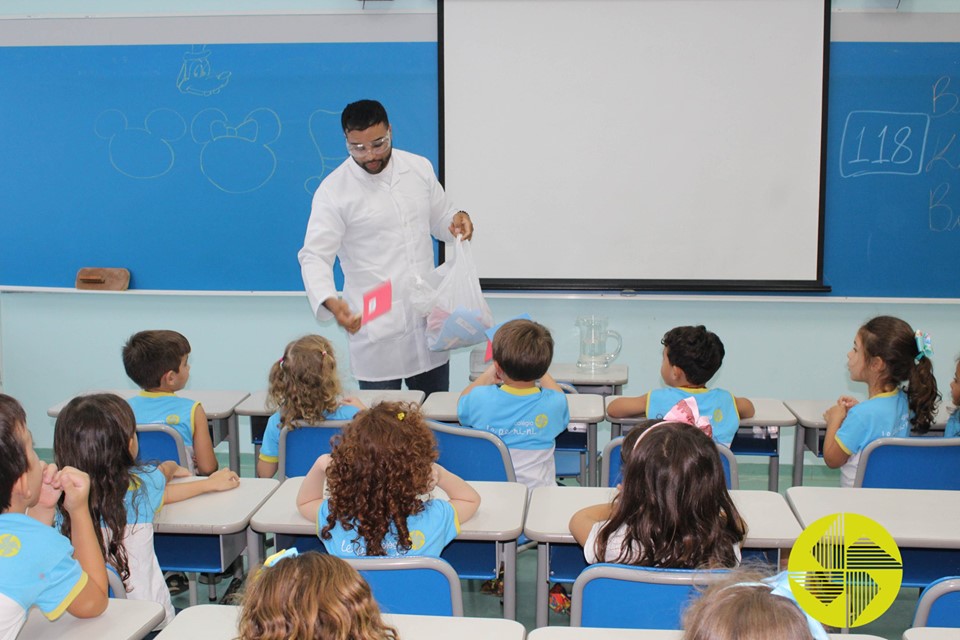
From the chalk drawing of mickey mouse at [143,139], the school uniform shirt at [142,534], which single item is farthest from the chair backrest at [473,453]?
the chalk drawing of mickey mouse at [143,139]

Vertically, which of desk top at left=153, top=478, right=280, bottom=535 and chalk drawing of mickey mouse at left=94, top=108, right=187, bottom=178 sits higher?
chalk drawing of mickey mouse at left=94, top=108, right=187, bottom=178

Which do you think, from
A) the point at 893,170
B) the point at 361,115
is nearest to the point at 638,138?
the point at 893,170

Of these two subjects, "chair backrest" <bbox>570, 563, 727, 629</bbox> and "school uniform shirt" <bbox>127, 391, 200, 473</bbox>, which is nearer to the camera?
"chair backrest" <bbox>570, 563, 727, 629</bbox>

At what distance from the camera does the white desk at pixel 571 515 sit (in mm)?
2117

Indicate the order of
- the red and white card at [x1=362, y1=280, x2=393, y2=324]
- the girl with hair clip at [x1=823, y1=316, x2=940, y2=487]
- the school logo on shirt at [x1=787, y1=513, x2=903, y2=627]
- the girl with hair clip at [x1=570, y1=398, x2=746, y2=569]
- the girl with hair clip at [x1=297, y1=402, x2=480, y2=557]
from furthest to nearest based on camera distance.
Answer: the red and white card at [x1=362, y1=280, x2=393, y2=324], the girl with hair clip at [x1=823, y1=316, x2=940, y2=487], the girl with hair clip at [x1=297, y1=402, x2=480, y2=557], the girl with hair clip at [x1=570, y1=398, x2=746, y2=569], the school logo on shirt at [x1=787, y1=513, x2=903, y2=627]

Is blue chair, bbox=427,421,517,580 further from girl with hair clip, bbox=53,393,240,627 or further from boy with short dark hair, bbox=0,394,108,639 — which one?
boy with short dark hair, bbox=0,394,108,639

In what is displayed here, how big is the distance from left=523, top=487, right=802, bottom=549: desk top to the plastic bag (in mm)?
1319

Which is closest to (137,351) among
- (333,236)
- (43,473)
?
(333,236)

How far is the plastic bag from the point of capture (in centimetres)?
366

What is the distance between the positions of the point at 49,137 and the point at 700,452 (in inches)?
163

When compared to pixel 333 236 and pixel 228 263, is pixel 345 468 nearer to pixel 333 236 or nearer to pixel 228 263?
pixel 333 236

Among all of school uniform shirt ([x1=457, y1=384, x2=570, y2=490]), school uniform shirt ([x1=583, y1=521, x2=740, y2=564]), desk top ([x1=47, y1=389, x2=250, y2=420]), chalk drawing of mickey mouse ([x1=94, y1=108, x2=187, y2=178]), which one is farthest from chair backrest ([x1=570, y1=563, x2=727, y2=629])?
chalk drawing of mickey mouse ([x1=94, y1=108, x2=187, y2=178])

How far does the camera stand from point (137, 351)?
306 centimetres

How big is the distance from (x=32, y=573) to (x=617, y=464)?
1.67 meters
